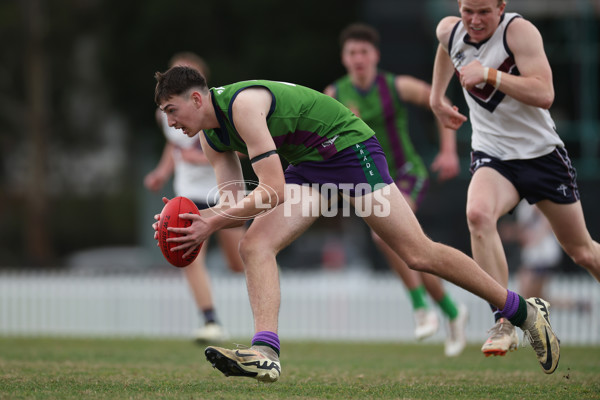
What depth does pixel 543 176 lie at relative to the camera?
5.93 m

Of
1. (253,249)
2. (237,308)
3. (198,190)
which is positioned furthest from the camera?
(237,308)

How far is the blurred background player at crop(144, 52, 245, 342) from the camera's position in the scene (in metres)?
8.60

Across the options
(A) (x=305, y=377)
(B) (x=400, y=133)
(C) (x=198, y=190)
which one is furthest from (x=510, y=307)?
(C) (x=198, y=190)

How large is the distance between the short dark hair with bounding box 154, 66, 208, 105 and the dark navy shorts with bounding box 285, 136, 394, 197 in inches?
34.0

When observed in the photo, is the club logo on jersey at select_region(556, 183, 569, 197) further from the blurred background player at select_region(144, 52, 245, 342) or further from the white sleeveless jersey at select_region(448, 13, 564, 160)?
the blurred background player at select_region(144, 52, 245, 342)

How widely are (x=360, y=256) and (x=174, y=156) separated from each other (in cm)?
1599

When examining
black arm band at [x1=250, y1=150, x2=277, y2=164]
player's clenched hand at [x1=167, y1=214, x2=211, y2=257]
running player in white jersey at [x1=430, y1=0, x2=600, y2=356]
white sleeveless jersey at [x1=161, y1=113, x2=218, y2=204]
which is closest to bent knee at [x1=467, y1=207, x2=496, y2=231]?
running player in white jersey at [x1=430, y1=0, x2=600, y2=356]

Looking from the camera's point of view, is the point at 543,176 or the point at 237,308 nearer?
the point at 543,176

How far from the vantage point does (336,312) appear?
540 inches

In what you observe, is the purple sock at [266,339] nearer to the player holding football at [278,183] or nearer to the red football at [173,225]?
the player holding football at [278,183]

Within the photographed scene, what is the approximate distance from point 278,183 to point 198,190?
155 inches

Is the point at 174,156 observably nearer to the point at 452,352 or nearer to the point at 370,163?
the point at 452,352

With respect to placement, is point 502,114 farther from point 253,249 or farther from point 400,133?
point 400,133

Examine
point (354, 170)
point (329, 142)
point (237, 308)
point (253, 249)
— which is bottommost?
point (237, 308)
